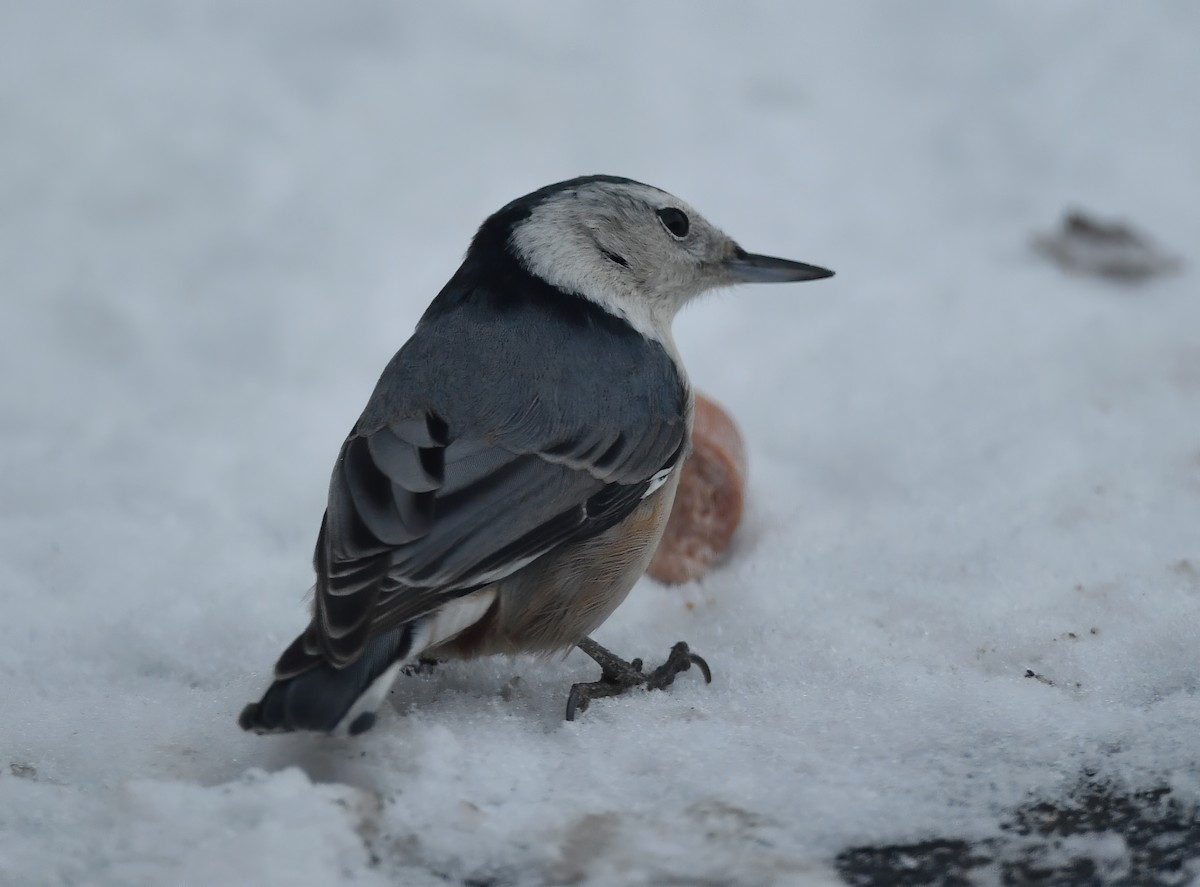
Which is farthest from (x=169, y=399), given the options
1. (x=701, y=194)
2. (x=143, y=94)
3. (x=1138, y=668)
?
(x=1138, y=668)

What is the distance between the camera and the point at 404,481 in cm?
258

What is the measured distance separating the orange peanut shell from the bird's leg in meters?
0.59

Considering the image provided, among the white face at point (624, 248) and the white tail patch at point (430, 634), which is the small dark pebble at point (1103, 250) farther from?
the white tail patch at point (430, 634)

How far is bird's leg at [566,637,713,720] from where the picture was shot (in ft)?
9.57

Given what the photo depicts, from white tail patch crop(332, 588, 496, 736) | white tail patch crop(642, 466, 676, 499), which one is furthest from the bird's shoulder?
white tail patch crop(332, 588, 496, 736)

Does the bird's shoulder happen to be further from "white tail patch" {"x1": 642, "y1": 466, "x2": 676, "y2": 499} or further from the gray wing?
"white tail patch" {"x1": 642, "y1": 466, "x2": 676, "y2": 499}

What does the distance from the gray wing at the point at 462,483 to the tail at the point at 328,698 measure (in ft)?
0.10

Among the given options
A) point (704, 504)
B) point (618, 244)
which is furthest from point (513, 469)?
point (704, 504)

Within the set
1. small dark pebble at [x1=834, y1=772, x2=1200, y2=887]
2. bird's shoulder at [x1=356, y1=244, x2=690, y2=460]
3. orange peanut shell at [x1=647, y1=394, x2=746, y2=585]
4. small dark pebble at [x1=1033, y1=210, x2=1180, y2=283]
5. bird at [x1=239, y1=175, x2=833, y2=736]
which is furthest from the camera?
small dark pebble at [x1=1033, y1=210, x2=1180, y2=283]

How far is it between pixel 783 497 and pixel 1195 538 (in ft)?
3.89

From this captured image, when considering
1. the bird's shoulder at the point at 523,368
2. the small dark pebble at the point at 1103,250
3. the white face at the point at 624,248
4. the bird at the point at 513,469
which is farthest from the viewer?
the small dark pebble at the point at 1103,250

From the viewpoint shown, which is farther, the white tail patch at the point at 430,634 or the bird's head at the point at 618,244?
the bird's head at the point at 618,244

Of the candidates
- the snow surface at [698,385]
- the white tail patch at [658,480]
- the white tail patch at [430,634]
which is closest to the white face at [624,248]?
the white tail patch at [658,480]

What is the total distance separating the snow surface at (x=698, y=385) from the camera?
7.36ft
